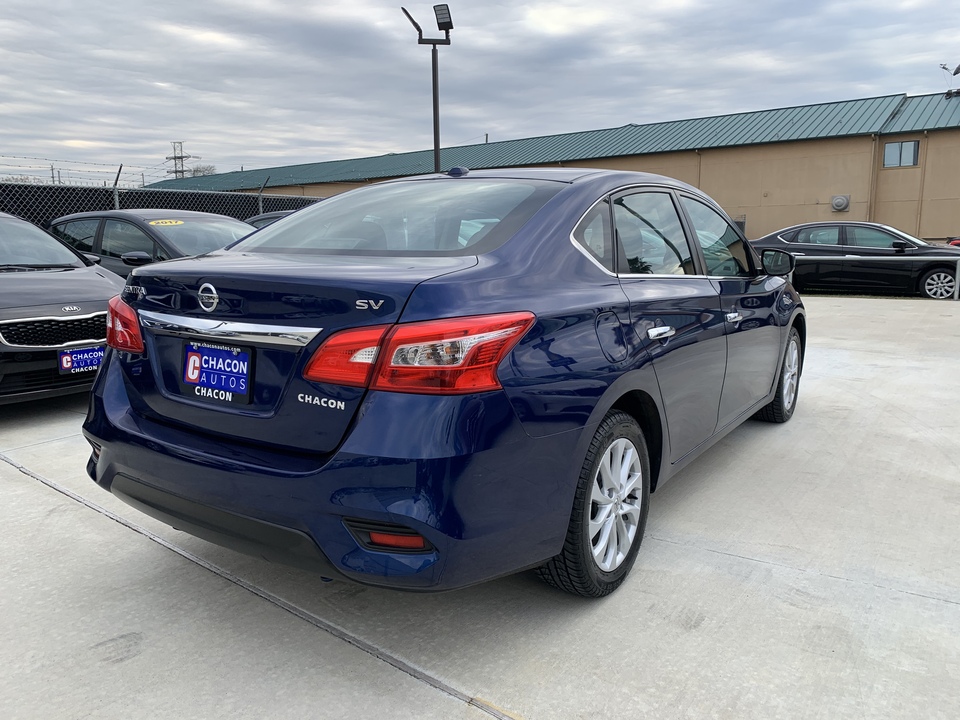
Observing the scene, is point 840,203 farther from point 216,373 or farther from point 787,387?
point 216,373

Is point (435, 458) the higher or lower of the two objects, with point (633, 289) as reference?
lower

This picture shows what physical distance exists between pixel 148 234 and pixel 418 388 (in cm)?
629

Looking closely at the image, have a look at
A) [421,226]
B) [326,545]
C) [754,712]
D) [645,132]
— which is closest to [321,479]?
[326,545]

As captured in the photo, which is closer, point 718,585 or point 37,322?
point 718,585

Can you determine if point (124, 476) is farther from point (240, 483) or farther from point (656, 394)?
point (656, 394)

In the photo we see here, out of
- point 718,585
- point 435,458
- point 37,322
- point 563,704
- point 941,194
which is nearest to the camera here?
point 435,458

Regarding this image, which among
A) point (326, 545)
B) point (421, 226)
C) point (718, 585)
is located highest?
point (421, 226)

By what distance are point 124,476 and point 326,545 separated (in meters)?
0.89

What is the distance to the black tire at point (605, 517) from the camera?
2.48 m

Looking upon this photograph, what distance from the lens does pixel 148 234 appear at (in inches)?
291

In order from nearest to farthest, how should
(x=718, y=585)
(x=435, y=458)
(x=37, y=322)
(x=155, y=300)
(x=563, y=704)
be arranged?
(x=435, y=458)
(x=563, y=704)
(x=155, y=300)
(x=718, y=585)
(x=37, y=322)

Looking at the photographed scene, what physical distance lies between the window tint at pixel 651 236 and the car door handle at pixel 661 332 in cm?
25

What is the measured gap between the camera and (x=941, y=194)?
Result: 86.3 ft

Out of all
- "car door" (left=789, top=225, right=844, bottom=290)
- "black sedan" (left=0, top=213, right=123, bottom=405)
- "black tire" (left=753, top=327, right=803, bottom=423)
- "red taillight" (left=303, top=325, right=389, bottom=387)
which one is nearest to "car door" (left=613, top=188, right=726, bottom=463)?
"red taillight" (left=303, top=325, right=389, bottom=387)
